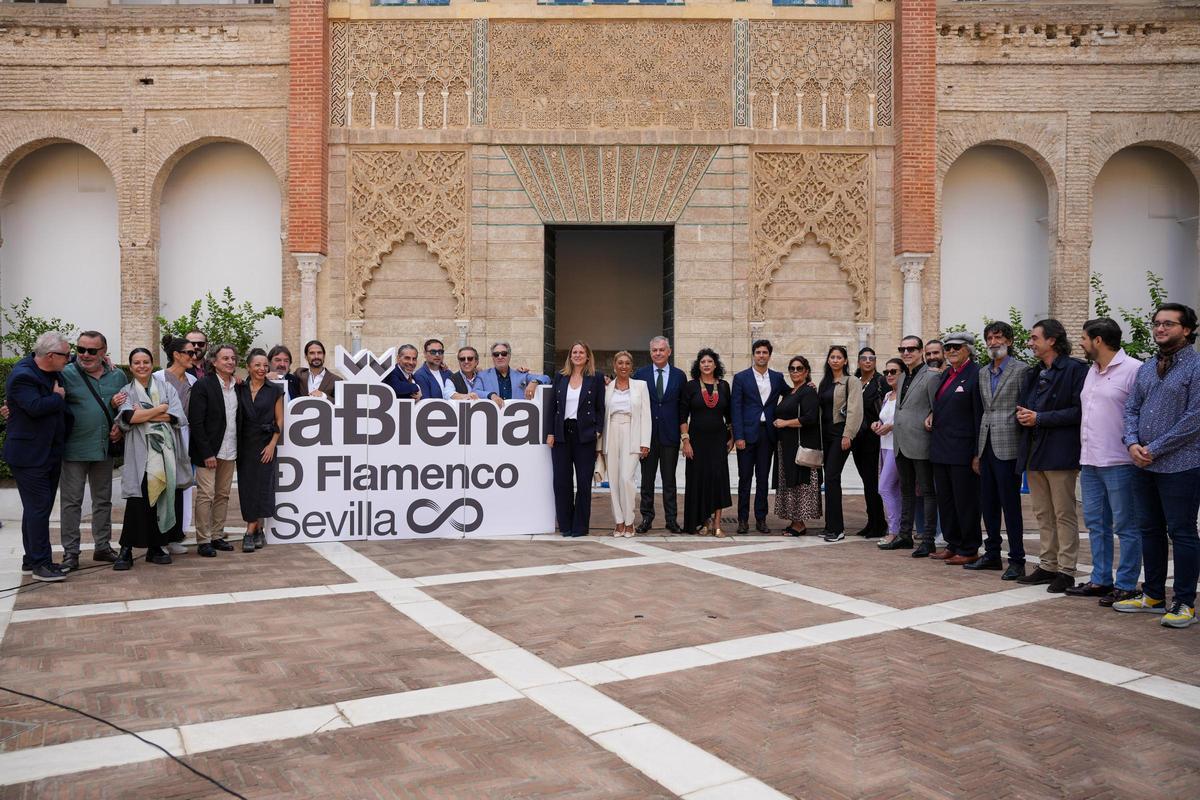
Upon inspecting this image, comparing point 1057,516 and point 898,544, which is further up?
point 1057,516

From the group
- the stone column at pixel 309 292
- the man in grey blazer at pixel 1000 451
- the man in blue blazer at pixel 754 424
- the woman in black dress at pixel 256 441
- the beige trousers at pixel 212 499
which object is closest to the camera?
the man in grey blazer at pixel 1000 451

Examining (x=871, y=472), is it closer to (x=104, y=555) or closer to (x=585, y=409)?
(x=585, y=409)

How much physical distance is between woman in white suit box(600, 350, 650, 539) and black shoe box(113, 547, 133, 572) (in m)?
4.09

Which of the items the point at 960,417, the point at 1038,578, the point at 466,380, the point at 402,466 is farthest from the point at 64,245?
the point at 1038,578

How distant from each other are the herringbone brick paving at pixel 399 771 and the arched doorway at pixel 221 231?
14188 mm

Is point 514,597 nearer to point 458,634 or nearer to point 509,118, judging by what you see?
point 458,634

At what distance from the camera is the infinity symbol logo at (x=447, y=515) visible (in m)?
7.95

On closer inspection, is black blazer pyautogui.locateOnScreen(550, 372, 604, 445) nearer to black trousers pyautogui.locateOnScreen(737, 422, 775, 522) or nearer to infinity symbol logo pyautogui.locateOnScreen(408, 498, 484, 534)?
infinity symbol logo pyautogui.locateOnScreen(408, 498, 484, 534)

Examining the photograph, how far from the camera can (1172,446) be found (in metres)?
5.04

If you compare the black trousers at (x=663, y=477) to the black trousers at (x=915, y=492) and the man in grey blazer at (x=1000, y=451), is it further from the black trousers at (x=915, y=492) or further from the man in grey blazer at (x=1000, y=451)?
the man in grey blazer at (x=1000, y=451)

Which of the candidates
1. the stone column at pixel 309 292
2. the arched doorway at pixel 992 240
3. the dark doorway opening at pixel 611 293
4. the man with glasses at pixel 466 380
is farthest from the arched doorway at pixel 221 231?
the arched doorway at pixel 992 240

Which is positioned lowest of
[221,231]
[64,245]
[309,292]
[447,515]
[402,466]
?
[447,515]

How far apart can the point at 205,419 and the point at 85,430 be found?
880mm

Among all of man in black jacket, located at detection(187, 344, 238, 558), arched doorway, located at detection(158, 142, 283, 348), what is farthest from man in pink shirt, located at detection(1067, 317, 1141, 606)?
arched doorway, located at detection(158, 142, 283, 348)
